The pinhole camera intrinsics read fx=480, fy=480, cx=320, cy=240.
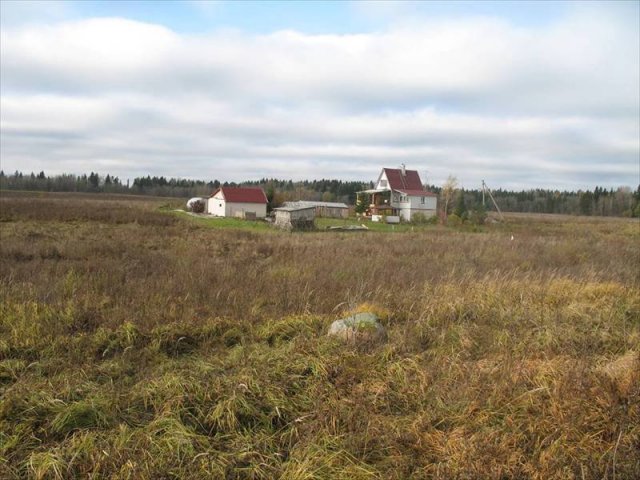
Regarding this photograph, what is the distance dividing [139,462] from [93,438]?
0.49m

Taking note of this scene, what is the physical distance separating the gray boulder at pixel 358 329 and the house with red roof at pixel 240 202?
39378 millimetres

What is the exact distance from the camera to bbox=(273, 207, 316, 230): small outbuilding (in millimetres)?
33750

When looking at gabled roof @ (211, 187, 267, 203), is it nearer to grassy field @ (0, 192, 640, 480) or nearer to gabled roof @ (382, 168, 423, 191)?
gabled roof @ (382, 168, 423, 191)

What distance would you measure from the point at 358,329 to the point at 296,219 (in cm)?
2874

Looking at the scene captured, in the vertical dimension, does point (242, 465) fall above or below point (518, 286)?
below

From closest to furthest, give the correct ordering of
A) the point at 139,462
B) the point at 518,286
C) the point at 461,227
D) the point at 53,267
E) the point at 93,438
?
the point at 139,462, the point at 93,438, the point at 518,286, the point at 53,267, the point at 461,227

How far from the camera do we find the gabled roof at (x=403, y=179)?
5486 cm

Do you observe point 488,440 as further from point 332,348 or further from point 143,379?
point 143,379

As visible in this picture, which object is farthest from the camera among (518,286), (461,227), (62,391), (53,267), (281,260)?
(461,227)

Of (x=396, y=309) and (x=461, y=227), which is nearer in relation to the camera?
(x=396, y=309)

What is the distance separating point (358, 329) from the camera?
5.70m

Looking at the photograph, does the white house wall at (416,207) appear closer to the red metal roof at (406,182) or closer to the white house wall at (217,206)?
the red metal roof at (406,182)

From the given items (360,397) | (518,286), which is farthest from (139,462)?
(518,286)

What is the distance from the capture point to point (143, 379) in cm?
465
